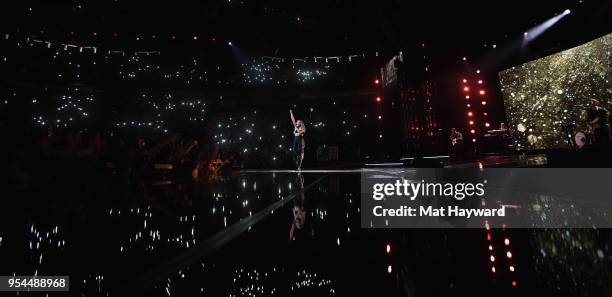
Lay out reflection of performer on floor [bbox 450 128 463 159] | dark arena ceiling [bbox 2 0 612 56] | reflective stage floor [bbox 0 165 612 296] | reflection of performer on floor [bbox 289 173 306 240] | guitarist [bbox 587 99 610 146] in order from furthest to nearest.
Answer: reflection of performer on floor [bbox 450 128 463 159], dark arena ceiling [bbox 2 0 612 56], guitarist [bbox 587 99 610 146], reflection of performer on floor [bbox 289 173 306 240], reflective stage floor [bbox 0 165 612 296]

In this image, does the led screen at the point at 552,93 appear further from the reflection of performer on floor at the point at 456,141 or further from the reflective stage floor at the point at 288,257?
the reflective stage floor at the point at 288,257

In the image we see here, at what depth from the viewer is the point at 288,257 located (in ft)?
2.44

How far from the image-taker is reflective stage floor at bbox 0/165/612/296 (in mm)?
555

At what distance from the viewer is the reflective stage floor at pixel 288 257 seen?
555 millimetres

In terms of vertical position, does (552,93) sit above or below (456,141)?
Result: above

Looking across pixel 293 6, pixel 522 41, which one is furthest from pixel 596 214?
pixel 522 41

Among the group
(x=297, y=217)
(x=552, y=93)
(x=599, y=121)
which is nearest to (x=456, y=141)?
(x=599, y=121)

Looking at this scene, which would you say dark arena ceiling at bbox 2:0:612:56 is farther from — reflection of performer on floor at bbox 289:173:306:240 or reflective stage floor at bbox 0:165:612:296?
reflective stage floor at bbox 0:165:612:296

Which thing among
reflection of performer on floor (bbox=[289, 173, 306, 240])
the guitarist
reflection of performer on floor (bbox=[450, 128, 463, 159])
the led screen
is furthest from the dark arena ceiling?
reflection of performer on floor (bbox=[289, 173, 306, 240])

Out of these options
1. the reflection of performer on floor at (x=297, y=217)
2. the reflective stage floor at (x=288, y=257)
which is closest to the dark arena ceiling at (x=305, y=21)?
the reflection of performer on floor at (x=297, y=217)

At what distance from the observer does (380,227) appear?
3.62 ft

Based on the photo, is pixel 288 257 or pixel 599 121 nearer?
pixel 288 257

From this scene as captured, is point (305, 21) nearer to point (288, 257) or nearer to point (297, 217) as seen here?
point (297, 217)

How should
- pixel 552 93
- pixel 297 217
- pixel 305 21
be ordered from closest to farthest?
pixel 297 217 < pixel 305 21 < pixel 552 93
